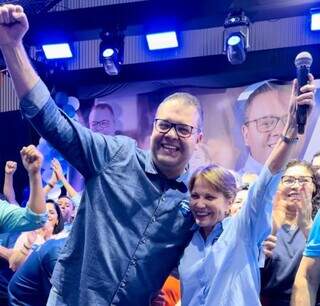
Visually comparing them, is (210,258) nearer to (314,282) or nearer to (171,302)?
(314,282)

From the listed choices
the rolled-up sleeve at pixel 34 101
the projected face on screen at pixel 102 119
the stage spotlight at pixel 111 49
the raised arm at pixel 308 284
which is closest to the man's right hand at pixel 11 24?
the rolled-up sleeve at pixel 34 101

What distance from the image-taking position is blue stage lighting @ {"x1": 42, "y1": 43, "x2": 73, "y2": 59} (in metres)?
5.32

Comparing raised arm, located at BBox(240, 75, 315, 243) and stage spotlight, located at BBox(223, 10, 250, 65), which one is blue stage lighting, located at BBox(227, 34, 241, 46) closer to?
stage spotlight, located at BBox(223, 10, 250, 65)

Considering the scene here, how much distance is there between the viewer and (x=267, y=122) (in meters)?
5.00

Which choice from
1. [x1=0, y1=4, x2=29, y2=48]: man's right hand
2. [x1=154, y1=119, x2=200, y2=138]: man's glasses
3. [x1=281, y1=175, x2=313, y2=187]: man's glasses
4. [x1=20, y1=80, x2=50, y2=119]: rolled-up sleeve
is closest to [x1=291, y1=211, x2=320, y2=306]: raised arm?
[x1=281, y1=175, x2=313, y2=187]: man's glasses

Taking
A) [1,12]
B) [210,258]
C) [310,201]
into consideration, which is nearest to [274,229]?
[310,201]

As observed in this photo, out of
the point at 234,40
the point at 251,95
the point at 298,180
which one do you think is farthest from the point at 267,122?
the point at 298,180

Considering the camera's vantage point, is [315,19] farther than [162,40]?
No

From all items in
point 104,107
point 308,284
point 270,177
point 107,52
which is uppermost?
point 107,52

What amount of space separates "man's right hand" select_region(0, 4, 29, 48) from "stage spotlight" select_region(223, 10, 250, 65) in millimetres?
3209

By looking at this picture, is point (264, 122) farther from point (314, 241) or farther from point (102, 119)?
point (314, 241)

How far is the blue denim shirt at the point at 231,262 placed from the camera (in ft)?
5.35

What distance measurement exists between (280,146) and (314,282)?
612mm

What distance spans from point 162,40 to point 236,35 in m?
0.75
